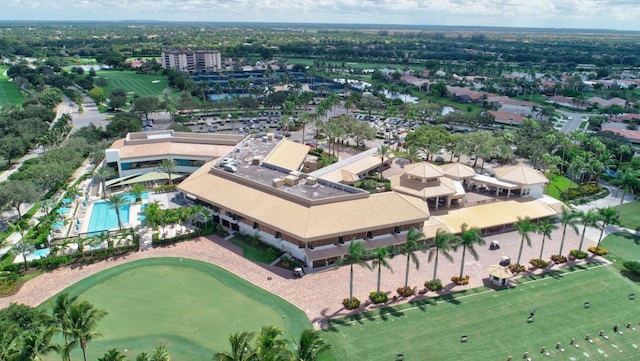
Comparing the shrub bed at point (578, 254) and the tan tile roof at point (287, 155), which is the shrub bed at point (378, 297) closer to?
the shrub bed at point (578, 254)

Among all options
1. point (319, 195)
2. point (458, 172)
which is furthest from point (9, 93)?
point (458, 172)

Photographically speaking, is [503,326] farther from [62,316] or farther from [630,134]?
[630,134]

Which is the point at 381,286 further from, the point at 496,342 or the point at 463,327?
the point at 496,342

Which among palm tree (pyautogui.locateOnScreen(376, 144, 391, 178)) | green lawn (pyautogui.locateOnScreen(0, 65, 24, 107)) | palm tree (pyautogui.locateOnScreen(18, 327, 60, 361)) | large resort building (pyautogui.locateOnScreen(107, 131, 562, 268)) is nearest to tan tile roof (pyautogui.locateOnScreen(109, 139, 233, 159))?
large resort building (pyautogui.locateOnScreen(107, 131, 562, 268))

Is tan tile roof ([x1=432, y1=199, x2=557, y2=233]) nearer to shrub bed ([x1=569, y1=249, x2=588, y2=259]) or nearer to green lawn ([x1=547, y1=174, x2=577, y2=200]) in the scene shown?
shrub bed ([x1=569, y1=249, x2=588, y2=259])

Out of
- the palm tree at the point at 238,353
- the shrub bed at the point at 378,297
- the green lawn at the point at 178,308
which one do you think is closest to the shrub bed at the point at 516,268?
the shrub bed at the point at 378,297
